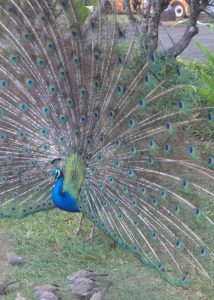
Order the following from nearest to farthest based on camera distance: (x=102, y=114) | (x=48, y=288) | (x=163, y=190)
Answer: (x=48, y=288)
(x=163, y=190)
(x=102, y=114)

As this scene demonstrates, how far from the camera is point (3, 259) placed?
4309 millimetres

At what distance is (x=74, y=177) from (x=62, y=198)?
16 cm

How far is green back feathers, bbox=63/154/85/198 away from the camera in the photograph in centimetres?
420

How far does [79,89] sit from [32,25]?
54cm

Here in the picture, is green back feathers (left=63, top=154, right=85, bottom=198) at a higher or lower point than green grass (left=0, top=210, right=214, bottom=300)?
higher

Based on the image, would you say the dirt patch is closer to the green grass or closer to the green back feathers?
the green grass

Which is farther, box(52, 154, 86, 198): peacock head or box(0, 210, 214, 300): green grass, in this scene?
box(52, 154, 86, 198): peacock head

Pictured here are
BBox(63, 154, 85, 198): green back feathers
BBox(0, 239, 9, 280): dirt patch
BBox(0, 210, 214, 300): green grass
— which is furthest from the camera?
BBox(63, 154, 85, 198): green back feathers

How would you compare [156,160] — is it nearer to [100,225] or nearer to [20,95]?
[100,225]

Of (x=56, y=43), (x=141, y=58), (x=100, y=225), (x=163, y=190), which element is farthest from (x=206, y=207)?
(x=56, y=43)

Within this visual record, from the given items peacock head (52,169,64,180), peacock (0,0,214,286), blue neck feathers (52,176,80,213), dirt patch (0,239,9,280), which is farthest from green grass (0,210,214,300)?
peacock head (52,169,64,180)

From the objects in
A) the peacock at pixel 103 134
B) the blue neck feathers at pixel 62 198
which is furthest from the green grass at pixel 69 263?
the blue neck feathers at pixel 62 198

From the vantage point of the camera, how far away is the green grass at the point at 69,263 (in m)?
3.85

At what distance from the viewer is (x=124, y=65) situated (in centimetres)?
416
